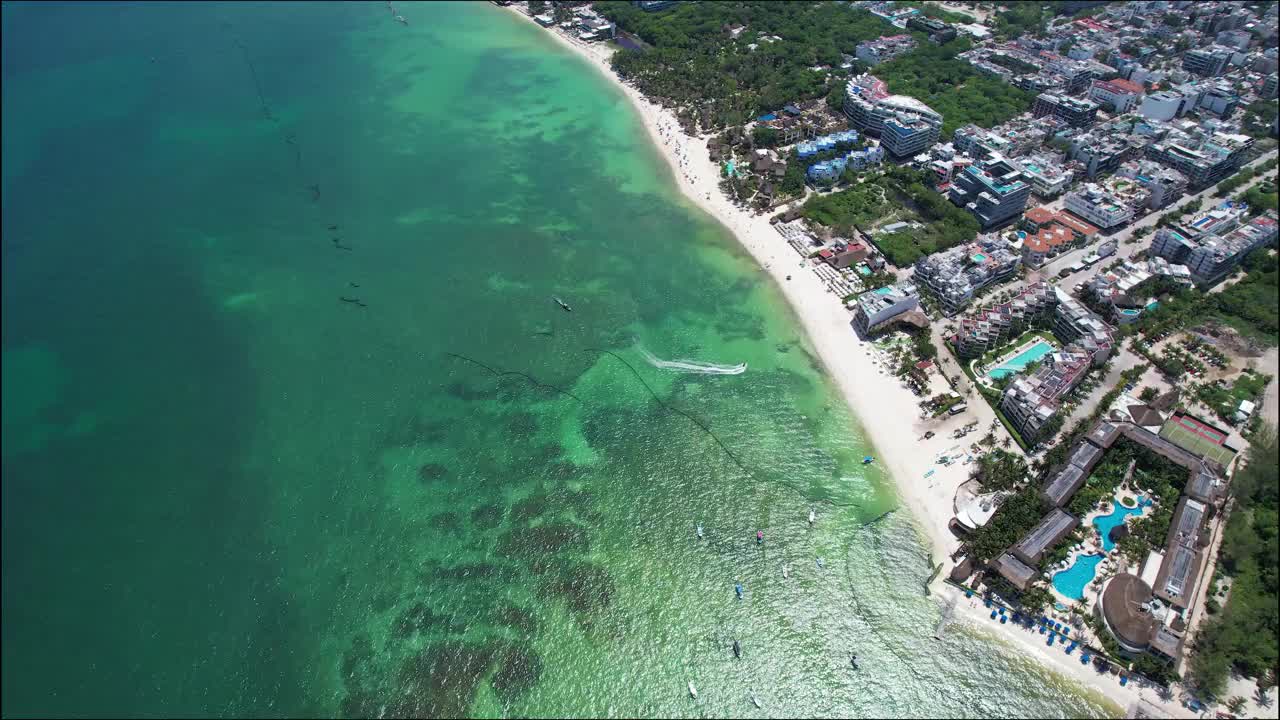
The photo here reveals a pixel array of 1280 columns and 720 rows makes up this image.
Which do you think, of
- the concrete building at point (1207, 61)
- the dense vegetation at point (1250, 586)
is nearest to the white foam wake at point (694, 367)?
the dense vegetation at point (1250, 586)

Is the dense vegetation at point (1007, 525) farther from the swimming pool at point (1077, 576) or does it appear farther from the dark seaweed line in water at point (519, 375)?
the dark seaweed line in water at point (519, 375)

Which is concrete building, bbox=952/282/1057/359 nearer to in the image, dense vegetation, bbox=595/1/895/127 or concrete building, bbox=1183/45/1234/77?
dense vegetation, bbox=595/1/895/127

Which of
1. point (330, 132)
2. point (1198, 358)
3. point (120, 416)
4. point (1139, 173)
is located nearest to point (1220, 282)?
point (1198, 358)

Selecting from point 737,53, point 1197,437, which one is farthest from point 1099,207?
point 737,53

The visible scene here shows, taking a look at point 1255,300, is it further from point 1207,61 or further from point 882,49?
point 882,49

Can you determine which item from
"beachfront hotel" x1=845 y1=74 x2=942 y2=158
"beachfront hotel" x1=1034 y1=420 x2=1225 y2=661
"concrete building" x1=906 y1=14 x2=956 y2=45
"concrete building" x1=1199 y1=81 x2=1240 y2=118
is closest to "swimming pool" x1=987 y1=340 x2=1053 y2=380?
"beachfront hotel" x1=1034 y1=420 x2=1225 y2=661

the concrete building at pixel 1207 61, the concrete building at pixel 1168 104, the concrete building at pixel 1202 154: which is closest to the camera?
the concrete building at pixel 1202 154
